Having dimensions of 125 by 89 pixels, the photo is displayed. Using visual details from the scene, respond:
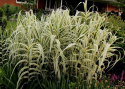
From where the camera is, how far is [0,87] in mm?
2357

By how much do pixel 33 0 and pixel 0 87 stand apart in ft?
53.1

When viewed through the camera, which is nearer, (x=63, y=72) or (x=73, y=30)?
(x=63, y=72)

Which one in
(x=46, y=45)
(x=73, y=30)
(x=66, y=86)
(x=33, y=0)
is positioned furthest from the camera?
(x=33, y=0)

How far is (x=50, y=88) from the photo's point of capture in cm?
229

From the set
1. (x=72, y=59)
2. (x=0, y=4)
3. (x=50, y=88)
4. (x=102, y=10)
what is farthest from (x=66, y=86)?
(x=102, y=10)

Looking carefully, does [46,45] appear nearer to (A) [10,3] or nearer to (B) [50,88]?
(B) [50,88]

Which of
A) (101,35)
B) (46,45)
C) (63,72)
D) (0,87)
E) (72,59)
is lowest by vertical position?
(0,87)

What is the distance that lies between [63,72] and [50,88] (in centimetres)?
36

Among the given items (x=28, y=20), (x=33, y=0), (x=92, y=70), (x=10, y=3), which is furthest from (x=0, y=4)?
(x=92, y=70)

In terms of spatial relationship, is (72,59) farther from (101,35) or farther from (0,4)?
(0,4)

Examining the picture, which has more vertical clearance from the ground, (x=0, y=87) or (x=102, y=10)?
(x=102, y=10)

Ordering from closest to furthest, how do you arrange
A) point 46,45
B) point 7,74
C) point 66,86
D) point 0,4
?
point 66,86 < point 7,74 < point 46,45 < point 0,4

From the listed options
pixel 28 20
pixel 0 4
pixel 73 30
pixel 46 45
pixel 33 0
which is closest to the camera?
pixel 46 45

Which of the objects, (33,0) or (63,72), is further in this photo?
(33,0)
